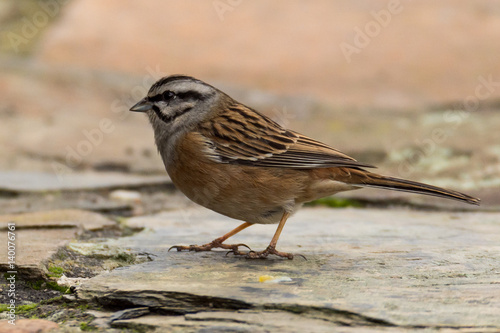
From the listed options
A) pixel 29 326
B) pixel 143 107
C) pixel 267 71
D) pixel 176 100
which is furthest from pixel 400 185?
pixel 267 71

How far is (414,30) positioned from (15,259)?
624 centimetres

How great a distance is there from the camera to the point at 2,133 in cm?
664

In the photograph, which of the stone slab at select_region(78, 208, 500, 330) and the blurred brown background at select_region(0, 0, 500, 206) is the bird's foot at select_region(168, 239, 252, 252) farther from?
the blurred brown background at select_region(0, 0, 500, 206)

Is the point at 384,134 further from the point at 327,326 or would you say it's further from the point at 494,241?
the point at 327,326

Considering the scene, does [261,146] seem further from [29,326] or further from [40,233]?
[29,326]

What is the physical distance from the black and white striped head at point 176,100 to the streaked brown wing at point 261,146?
0.17 meters

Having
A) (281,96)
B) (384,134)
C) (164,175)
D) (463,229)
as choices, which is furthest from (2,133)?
(463,229)

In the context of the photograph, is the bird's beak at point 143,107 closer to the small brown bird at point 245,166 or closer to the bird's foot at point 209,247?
the small brown bird at point 245,166

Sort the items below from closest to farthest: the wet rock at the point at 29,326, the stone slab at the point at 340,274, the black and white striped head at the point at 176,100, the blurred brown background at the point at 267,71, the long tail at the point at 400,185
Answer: the wet rock at the point at 29,326 < the stone slab at the point at 340,274 < the long tail at the point at 400,185 < the black and white striped head at the point at 176,100 < the blurred brown background at the point at 267,71

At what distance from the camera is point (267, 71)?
27.8 ft

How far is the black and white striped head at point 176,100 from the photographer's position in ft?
15.3

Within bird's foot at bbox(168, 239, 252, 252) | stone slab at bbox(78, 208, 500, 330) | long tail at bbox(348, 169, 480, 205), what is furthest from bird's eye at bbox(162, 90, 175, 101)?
long tail at bbox(348, 169, 480, 205)

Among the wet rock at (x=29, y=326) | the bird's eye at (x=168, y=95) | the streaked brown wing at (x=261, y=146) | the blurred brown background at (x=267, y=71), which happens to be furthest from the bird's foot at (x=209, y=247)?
the blurred brown background at (x=267, y=71)

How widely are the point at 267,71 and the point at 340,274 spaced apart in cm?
526
